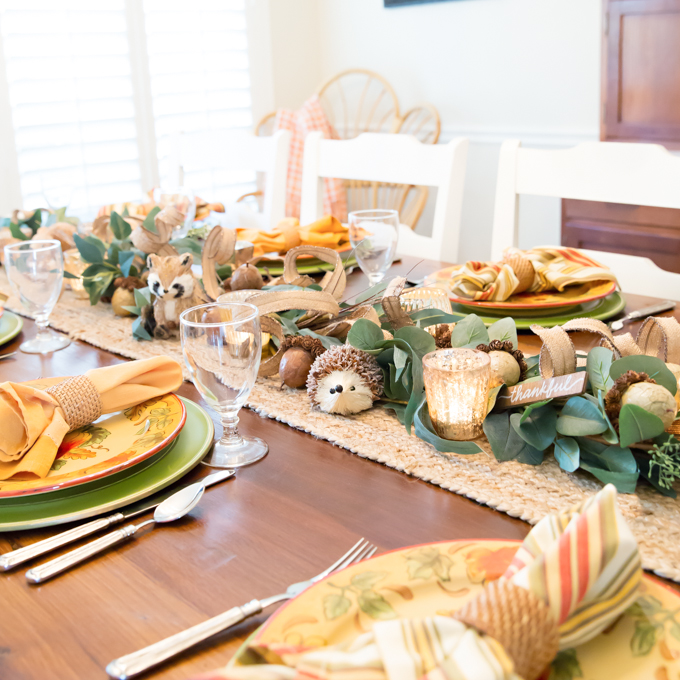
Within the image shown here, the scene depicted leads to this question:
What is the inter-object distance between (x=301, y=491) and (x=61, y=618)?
8.5 inches

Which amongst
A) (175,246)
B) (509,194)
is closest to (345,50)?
(509,194)

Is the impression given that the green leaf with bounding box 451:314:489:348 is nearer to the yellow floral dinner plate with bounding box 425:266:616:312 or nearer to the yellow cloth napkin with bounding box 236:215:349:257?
the yellow floral dinner plate with bounding box 425:266:616:312

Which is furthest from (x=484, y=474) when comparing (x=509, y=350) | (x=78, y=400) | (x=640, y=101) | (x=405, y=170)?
(x=640, y=101)

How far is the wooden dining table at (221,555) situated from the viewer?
452 millimetres

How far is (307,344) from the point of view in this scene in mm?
831

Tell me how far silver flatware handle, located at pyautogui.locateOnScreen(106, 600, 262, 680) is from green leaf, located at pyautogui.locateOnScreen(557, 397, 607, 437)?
294mm

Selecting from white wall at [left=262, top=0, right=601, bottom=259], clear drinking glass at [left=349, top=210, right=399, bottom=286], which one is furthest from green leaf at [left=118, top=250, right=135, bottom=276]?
white wall at [left=262, top=0, right=601, bottom=259]

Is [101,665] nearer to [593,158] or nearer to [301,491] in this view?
[301,491]

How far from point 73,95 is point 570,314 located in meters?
2.82

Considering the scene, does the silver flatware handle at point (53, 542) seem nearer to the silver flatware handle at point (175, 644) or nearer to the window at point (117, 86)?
the silver flatware handle at point (175, 644)

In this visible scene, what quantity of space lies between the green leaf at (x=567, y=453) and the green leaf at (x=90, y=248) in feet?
2.90

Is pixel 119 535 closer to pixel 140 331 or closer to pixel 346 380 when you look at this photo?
pixel 346 380

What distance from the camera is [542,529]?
0.41 meters

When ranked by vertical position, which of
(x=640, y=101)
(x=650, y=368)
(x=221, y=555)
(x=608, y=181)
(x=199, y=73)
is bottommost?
(x=221, y=555)
